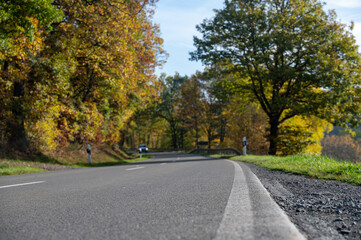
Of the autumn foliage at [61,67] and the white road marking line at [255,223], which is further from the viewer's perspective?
the autumn foliage at [61,67]

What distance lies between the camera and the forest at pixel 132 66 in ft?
40.5

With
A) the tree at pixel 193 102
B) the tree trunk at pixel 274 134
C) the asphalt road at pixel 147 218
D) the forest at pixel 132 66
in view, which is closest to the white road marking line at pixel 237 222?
the asphalt road at pixel 147 218

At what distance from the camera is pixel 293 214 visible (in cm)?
240

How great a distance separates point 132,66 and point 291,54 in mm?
11345

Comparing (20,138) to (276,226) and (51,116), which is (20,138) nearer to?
(51,116)

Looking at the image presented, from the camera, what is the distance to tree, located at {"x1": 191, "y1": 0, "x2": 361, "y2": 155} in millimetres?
17703

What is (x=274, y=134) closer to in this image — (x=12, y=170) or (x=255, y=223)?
(x=12, y=170)

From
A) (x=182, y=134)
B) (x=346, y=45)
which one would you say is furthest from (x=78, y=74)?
(x=182, y=134)

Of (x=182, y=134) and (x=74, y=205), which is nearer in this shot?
(x=74, y=205)

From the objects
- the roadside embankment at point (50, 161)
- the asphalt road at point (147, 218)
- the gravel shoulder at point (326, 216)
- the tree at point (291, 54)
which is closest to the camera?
the asphalt road at point (147, 218)

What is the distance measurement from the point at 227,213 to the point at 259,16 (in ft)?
63.8

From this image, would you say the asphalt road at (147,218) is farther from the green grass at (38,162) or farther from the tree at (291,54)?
the tree at (291,54)

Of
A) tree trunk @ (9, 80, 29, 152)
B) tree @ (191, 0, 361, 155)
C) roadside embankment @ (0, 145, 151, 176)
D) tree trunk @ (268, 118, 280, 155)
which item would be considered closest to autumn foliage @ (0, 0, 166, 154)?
tree trunk @ (9, 80, 29, 152)

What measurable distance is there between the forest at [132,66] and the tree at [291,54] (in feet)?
0.22
